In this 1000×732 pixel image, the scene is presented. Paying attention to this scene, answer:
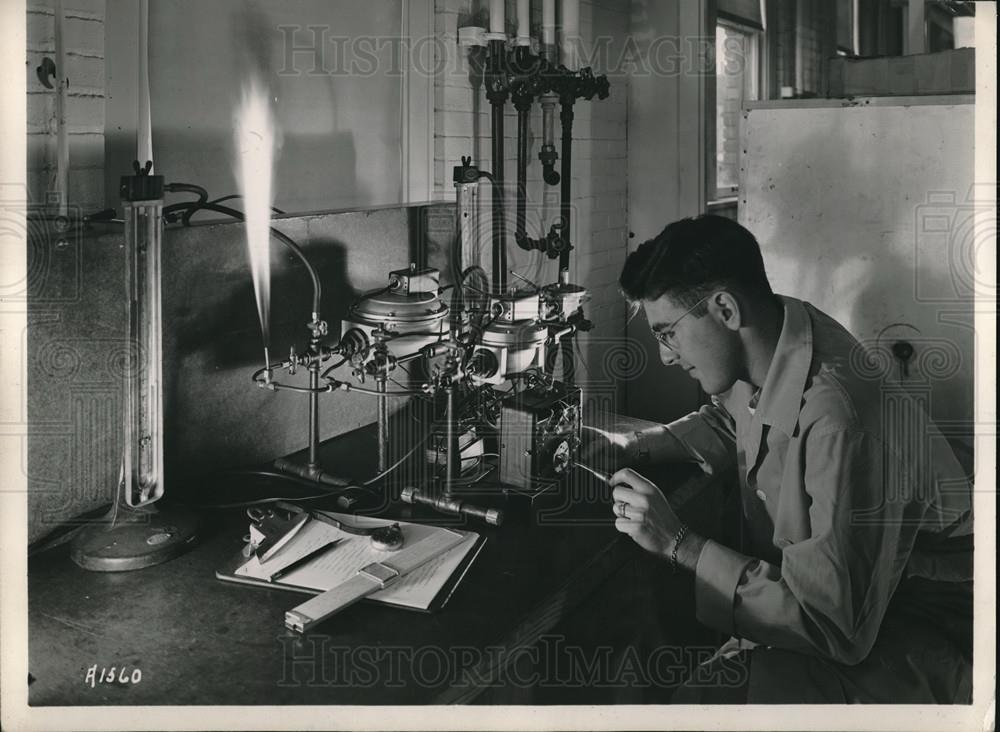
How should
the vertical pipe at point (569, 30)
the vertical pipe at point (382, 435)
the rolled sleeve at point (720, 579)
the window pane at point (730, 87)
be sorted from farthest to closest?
the window pane at point (730, 87), the vertical pipe at point (569, 30), the vertical pipe at point (382, 435), the rolled sleeve at point (720, 579)

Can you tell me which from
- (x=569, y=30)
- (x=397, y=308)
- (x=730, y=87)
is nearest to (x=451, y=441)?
(x=397, y=308)

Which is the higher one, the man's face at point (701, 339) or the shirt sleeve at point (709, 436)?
the man's face at point (701, 339)

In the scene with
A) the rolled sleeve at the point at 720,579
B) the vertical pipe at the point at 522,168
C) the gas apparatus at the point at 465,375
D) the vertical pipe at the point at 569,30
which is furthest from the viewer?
the vertical pipe at the point at 569,30

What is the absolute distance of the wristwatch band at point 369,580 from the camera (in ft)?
4.37

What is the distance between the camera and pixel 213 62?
79.1 inches

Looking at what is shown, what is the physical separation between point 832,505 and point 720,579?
9.8 inches

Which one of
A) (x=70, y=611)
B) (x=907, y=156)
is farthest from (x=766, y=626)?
(x=907, y=156)

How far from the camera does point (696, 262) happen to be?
1.76m

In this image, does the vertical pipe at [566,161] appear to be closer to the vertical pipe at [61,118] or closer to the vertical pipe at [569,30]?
the vertical pipe at [569,30]

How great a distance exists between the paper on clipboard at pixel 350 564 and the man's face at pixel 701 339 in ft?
1.87

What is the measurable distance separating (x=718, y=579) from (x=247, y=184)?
140 centimetres

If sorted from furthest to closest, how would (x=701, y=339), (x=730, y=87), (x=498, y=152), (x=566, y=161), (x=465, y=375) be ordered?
1. (x=730, y=87)
2. (x=566, y=161)
3. (x=498, y=152)
4. (x=465, y=375)
5. (x=701, y=339)
